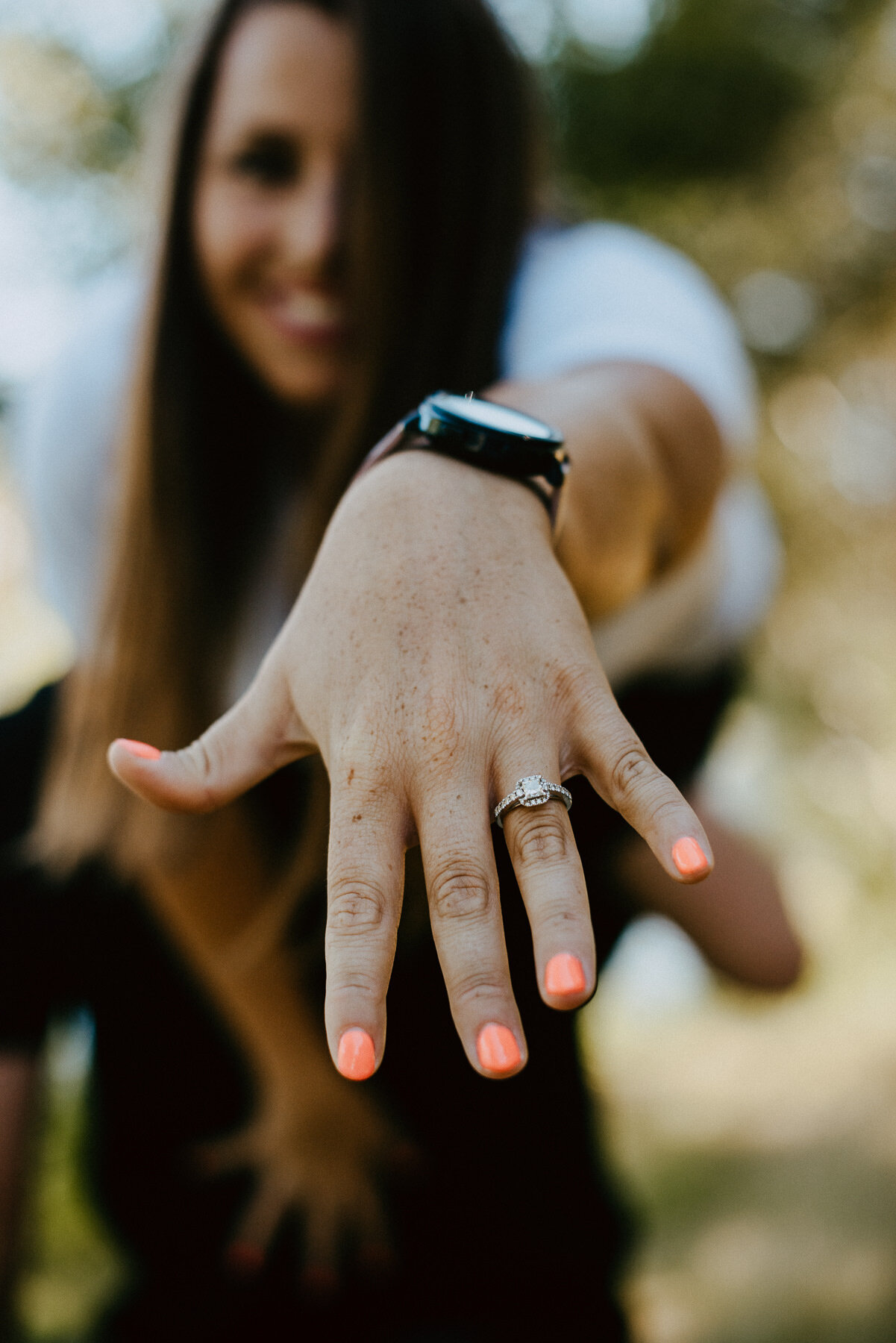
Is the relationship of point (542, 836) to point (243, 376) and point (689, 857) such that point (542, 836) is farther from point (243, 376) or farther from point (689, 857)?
point (243, 376)

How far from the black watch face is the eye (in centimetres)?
48

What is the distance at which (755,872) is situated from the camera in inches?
44.1

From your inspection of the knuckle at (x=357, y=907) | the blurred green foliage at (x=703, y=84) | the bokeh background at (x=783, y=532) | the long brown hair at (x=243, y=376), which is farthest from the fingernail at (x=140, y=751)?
the blurred green foliage at (x=703, y=84)

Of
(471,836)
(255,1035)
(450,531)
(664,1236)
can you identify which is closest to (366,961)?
(471,836)

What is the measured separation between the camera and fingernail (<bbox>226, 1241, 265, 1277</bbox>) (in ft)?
3.22

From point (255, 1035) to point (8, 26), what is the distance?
6.59 ft

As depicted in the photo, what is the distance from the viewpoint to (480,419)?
0.39 meters

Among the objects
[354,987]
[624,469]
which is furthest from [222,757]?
[624,469]

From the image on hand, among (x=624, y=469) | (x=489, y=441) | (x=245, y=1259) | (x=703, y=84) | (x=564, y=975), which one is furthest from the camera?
(x=703, y=84)

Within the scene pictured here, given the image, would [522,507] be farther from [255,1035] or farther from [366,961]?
[255,1035]

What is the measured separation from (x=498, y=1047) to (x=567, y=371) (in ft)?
1.49

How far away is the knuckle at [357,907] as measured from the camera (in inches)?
11.2

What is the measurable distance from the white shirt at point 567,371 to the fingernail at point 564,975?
364 mm

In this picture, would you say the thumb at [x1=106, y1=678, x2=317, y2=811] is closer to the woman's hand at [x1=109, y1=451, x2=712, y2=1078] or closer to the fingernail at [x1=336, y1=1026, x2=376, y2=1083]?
the woman's hand at [x1=109, y1=451, x2=712, y2=1078]
